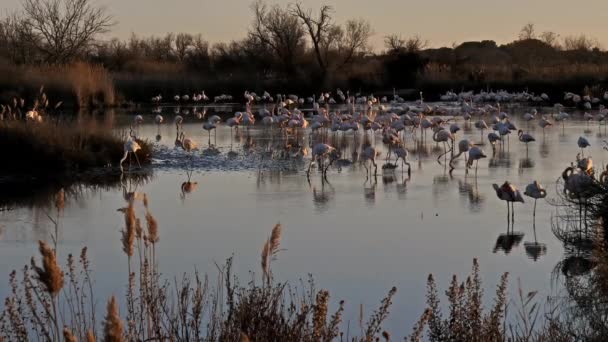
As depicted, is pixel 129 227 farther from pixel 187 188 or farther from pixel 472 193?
pixel 187 188

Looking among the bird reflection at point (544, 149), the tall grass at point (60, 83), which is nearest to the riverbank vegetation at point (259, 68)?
the tall grass at point (60, 83)

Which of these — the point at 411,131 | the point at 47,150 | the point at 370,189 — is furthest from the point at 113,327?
the point at 411,131

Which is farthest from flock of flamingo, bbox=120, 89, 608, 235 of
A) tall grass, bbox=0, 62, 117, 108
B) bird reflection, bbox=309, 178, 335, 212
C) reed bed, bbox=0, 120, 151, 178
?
tall grass, bbox=0, 62, 117, 108

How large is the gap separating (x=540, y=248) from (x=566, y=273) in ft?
2.93

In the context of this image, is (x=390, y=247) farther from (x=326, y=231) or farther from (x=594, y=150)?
(x=594, y=150)

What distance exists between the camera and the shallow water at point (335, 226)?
696 cm

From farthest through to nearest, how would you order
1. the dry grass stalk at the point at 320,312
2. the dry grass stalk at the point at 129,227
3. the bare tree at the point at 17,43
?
1. the bare tree at the point at 17,43
2. the dry grass stalk at the point at 320,312
3. the dry grass stalk at the point at 129,227

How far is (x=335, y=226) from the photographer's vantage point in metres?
9.00

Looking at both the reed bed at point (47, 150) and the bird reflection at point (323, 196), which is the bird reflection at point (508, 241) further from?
the reed bed at point (47, 150)

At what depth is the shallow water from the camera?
6961mm

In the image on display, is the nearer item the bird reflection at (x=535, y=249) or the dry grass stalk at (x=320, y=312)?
the dry grass stalk at (x=320, y=312)

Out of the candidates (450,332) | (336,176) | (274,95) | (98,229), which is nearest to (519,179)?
(336,176)

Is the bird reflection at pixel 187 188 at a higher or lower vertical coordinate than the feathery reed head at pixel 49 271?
lower

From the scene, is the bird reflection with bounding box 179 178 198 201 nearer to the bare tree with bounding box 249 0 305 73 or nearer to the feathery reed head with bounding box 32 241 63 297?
the feathery reed head with bounding box 32 241 63 297
